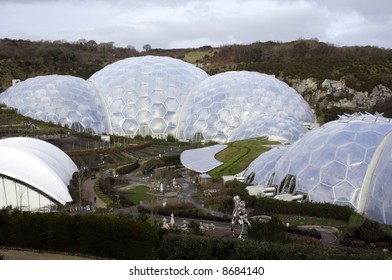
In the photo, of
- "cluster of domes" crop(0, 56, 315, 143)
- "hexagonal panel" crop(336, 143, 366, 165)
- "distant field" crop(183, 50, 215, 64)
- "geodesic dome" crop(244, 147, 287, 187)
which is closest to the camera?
"hexagonal panel" crop(336, 143, 366, 165)

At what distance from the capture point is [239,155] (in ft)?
99.0

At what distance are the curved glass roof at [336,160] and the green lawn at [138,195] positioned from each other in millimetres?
6734

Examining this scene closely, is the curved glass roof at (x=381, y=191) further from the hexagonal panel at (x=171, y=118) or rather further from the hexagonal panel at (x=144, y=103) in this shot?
the hexagonal panel at (x=144, y=103)

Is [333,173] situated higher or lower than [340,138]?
lower

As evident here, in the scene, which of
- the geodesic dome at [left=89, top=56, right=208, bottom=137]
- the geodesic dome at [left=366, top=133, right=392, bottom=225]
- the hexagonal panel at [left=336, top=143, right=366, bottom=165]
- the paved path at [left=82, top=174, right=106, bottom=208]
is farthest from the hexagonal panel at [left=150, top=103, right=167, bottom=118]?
the geodesic dome at [left=366, top=133, right=392, bottom=225]

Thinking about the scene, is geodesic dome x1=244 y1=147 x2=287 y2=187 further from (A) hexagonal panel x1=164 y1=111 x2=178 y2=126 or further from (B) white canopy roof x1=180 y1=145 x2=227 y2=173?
(A) hexagonal panel x1=164 y1=111 x2=178 y2=126

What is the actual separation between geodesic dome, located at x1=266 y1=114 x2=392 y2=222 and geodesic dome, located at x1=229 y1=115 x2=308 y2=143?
10616 mm

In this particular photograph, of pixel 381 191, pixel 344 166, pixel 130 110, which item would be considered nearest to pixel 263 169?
pixel 344 166

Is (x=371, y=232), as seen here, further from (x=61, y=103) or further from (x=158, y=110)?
(x=61, y=103)

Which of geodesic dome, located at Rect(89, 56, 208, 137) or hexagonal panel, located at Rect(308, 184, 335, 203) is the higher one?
geodesic dome, located at Rect(89, 56, 208, 137)

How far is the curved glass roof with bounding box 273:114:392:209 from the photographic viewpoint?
67.3 ft

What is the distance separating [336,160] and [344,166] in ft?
1.70

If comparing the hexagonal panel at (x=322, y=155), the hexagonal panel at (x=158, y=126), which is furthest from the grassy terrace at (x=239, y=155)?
the hexagonal panel at (x=158, y=126)

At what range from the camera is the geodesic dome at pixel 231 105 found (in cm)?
3988
